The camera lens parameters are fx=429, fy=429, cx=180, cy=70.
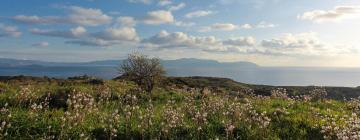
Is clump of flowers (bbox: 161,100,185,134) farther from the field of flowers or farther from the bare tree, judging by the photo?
the bare tree

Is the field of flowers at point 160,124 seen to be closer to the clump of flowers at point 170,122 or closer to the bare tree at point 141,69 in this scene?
the clump of flowers at point 170,122

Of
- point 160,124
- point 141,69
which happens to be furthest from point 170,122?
point 141,69

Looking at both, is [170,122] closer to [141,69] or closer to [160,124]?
[160,124]

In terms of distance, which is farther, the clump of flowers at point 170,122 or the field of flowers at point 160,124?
the clump of flowers at point 170,122

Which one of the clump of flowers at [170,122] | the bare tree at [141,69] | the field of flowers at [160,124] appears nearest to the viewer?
the field of flowers at [160,124]

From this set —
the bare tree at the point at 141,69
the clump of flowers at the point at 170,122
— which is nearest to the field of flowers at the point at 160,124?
the clump of flowers at the point at 170,122

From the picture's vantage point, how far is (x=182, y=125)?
1294 cm

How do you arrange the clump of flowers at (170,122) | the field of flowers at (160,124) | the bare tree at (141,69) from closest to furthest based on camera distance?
1. the field of flowers at (160,124)
2. the clump of flowers at (170,122)
3. the bare tree at (141,69)

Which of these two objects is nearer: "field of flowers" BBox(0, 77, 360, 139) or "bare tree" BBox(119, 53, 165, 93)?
"field of flowers" BBox(0, 77, 360, 139)

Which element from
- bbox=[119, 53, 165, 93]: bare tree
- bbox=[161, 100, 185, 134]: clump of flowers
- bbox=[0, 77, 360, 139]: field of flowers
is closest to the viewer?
bbox=[0, 77, 360, 139]: field of flowers

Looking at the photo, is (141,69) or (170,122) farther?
(141,69)

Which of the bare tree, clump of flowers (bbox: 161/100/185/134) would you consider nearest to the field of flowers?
clump of flowers (bbox: 161/100/185/134)

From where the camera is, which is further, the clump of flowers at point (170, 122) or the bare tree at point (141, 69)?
the bare tree at point (141, 69)

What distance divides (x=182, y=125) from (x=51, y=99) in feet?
21.3
